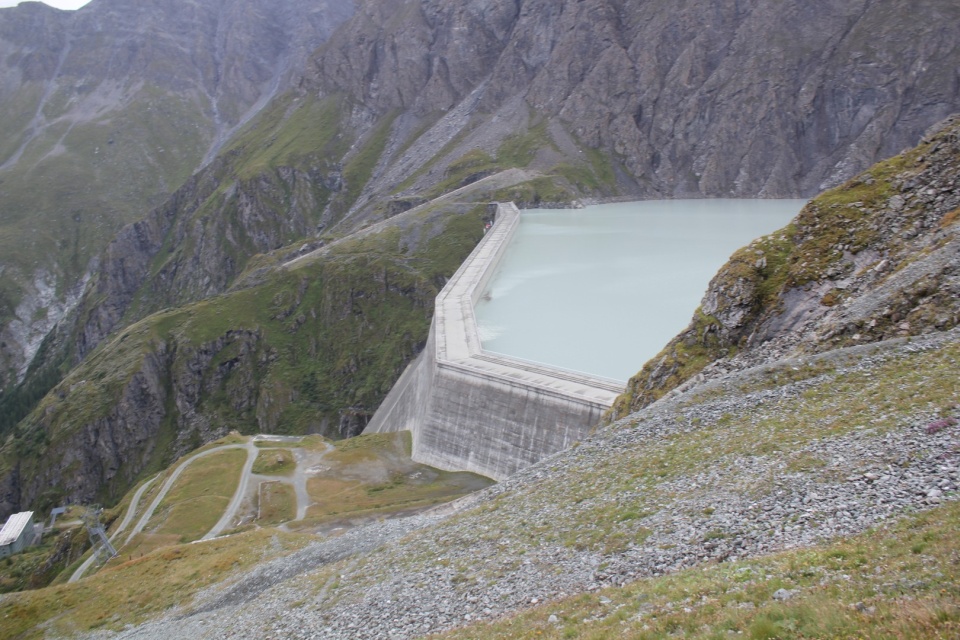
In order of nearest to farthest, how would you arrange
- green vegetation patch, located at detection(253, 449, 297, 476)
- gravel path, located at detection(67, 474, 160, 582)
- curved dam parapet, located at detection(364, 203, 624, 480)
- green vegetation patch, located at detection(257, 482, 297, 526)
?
curved dam parapet, located at detection(364, 203, 624, 480) → green vegetation patch, located at detection(257, 482, 297, 526) → gravel path, located at detection(67, 474, 160, 582) → green vegetation patch, located at detection(253, 449, 297, 476)

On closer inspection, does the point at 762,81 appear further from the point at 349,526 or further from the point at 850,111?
the point at 349,526

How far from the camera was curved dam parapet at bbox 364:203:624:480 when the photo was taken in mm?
38375

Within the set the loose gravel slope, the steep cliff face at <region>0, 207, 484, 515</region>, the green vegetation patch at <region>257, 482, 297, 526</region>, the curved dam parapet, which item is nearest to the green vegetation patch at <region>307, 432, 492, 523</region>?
the curved dam parapet

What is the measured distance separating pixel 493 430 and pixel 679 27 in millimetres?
167262

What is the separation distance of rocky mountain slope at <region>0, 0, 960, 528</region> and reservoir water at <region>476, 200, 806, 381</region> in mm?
24955

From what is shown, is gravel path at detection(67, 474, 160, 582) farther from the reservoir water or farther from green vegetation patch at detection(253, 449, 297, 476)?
the reservoir water

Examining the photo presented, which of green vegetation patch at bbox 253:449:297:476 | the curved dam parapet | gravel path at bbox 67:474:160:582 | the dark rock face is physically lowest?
gravel path at bbox 67:474:160:582

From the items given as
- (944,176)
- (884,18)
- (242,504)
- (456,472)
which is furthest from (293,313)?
(884,18)

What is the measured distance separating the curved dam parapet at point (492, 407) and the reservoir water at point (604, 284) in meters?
4.28

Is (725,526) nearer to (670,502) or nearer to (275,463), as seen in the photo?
(670,502)

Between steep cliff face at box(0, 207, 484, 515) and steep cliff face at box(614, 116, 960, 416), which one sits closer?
steep cliff face at box(614, 116, 960, 416)

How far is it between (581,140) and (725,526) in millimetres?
165798

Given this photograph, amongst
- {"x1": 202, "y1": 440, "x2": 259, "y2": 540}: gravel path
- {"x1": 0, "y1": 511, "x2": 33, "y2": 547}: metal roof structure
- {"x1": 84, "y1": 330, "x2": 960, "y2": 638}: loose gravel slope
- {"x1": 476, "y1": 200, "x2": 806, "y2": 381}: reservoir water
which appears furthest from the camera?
{"x1": 0, "y1": 511, "x2": 33, "y2": 547}: metal roof structure

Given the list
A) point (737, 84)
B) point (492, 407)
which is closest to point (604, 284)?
point (492, 407)
